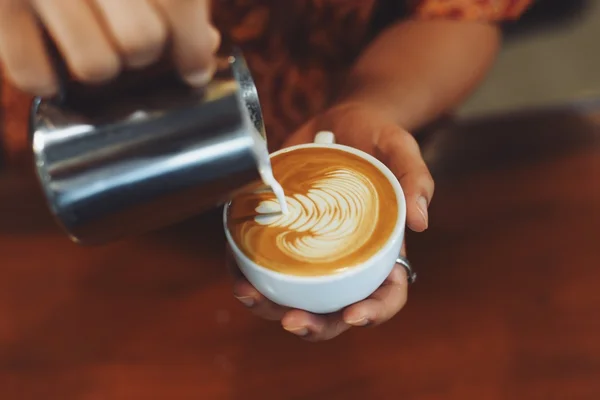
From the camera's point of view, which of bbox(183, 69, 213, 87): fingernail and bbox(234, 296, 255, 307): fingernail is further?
bbox(234, 296, 255, 307): fingernail

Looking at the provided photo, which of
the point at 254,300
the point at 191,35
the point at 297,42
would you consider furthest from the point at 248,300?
the point at 297,42

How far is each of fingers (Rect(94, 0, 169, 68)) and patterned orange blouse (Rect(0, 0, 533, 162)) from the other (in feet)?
1.61

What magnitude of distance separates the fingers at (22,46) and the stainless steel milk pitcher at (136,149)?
0.05m

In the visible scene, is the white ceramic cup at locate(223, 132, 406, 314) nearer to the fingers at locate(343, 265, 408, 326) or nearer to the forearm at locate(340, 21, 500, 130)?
the fingers at locate(343, 265, 408, 326)

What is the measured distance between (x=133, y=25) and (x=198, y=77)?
8 centimetres

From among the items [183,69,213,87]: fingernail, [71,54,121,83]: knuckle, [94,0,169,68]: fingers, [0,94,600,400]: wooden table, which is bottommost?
[0,94,600,400]: wooden table

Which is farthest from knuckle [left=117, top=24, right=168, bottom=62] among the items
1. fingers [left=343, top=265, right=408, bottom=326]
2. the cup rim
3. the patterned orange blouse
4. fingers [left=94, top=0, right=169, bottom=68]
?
the patterned orange blouse

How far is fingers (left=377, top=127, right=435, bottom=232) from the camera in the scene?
65 cm

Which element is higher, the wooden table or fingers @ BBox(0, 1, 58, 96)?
fingers @ BBox(0, 1, 58, 96)

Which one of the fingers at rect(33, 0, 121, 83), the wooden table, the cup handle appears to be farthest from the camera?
the wooden table

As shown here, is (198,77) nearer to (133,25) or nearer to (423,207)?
(133,25)

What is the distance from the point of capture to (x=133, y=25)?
0.39 m

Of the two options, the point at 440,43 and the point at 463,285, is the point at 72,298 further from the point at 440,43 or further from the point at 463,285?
the point at 440,43

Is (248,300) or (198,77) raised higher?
(198,77)
